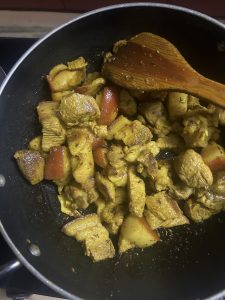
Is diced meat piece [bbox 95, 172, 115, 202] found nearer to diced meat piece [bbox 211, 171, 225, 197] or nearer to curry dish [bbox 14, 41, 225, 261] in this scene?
curry dish [bbox 14, 41, 225, 261]

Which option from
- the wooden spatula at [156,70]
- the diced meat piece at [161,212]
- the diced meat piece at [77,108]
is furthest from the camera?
the diced meat piece at [161,212]

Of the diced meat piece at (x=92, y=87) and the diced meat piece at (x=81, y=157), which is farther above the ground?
the diced meat piece at (x=92, y=87)

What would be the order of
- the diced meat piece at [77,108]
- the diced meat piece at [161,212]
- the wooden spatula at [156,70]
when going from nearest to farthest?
the wooden spatula at [156,70], the diced meat piece at [77,108], the diced meat piece at [161,212]

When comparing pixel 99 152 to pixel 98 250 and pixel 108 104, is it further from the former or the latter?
pixel 98 250

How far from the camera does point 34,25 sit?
1746 mm

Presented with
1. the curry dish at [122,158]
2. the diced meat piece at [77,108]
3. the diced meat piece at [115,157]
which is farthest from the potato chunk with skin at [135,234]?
the diced meat piece at [77,108]

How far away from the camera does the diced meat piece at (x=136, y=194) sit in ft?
5.01

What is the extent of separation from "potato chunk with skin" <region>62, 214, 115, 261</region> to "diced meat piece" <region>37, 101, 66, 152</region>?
1.03ft

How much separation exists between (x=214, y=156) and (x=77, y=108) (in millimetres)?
542

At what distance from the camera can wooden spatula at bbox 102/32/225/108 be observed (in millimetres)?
1374

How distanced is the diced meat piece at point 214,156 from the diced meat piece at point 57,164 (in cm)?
52

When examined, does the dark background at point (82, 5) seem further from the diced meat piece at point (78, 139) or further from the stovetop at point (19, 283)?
the stovetop at point (19, 283)

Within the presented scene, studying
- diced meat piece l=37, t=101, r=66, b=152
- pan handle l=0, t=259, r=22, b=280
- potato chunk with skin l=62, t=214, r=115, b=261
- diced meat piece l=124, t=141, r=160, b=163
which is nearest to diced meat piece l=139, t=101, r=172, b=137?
diced meat piece l=124, t=141, r=160, b=163

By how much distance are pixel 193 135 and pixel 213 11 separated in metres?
0.56
